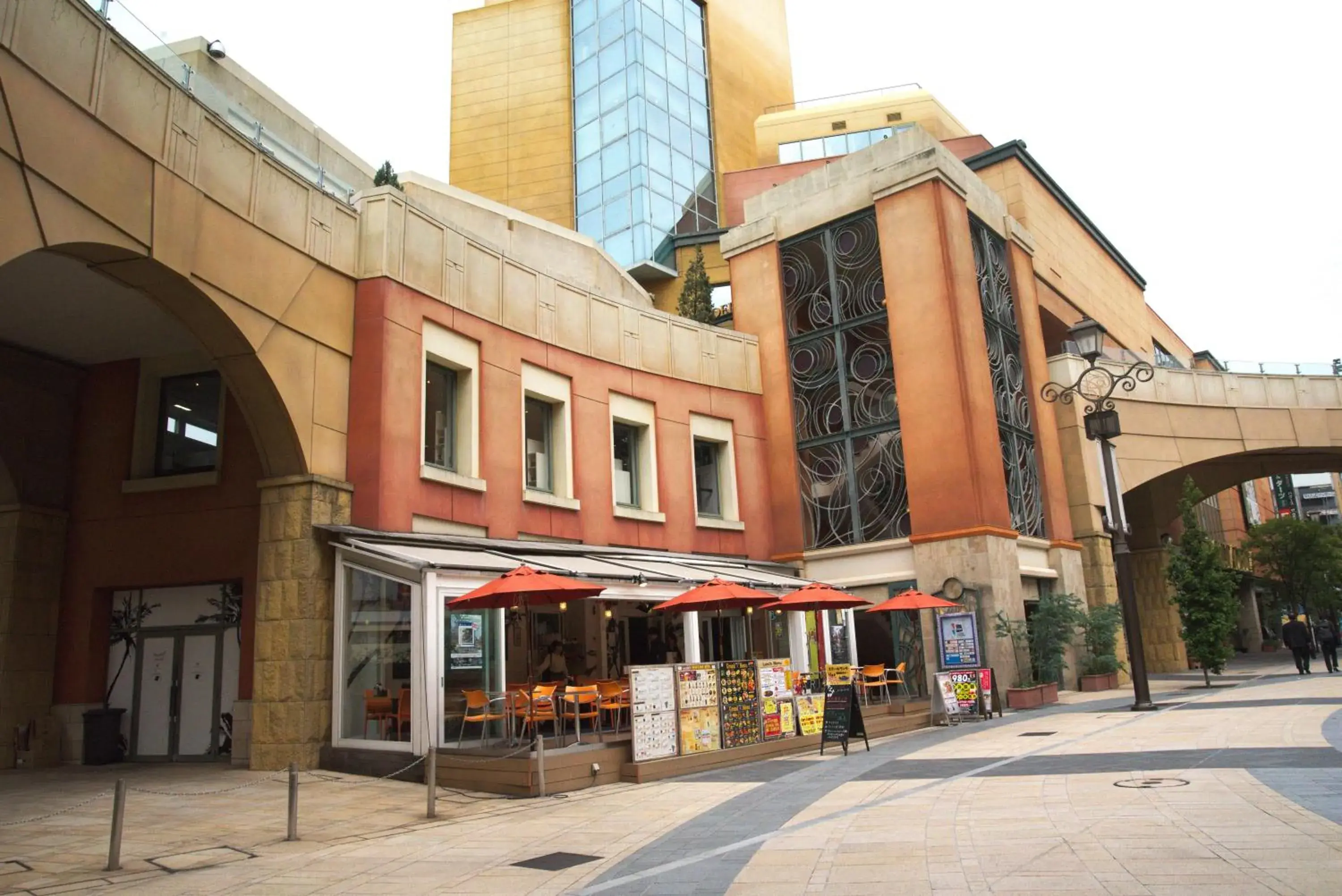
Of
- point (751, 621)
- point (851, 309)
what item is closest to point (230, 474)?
point (751, 621)

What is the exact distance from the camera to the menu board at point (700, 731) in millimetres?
13242

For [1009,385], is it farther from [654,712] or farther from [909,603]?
[654,712]

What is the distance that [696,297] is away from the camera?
35.6 metres

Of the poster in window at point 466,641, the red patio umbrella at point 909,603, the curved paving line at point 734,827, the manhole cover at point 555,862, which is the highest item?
the red patio umbrella at point 909,603

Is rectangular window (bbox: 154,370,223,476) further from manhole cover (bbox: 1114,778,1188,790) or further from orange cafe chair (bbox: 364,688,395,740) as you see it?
manhole cover (bbox: 1114,778,1188,790)

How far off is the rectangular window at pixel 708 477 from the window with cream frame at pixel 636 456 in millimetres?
2060

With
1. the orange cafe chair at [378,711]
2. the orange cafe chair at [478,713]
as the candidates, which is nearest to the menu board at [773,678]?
the orange cafe chair at [478,713]

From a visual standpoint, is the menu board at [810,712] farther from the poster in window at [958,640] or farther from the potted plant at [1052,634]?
the potted plant at [1052,634]

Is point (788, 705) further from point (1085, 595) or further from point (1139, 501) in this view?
point (1139, 501)

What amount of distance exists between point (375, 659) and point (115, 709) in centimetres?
617

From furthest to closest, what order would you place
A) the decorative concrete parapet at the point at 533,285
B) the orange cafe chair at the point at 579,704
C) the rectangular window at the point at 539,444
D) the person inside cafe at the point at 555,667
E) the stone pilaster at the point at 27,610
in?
the rectangular window at the point at 539,444 < the person inside cafe at the point at 555,667 < the decorative concrete parapet at the point at 533,285 < the stone pilaster at the point at 27,610 < the orange cafe chair at the point at 579,704

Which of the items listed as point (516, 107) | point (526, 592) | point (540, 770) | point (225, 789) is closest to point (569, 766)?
point (540, 770)

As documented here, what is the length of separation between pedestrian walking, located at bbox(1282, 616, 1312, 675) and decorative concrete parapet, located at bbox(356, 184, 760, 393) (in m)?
15.9

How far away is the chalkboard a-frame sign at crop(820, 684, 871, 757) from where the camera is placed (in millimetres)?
13609
